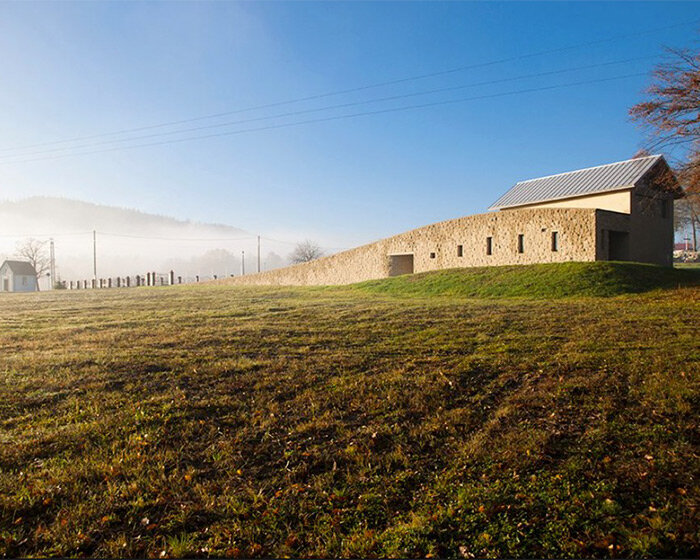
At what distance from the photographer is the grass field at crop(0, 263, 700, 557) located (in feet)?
11.3

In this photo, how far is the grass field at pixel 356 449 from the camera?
344 centimetres

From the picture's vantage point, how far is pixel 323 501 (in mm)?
3916

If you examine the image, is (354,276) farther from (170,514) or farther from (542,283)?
(170,514)

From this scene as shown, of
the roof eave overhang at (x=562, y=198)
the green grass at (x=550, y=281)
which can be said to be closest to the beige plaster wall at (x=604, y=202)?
the roof eave overhang at (x=562, y=198)

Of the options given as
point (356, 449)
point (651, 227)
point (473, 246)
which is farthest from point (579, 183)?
→ point (356, 449)

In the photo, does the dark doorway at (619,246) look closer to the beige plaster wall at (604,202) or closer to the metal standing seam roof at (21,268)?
the beige plaster wall at (604,202)

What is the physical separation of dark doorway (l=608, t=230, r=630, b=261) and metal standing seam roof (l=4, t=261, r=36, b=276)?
3241 inches

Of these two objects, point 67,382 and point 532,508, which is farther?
point 67,382

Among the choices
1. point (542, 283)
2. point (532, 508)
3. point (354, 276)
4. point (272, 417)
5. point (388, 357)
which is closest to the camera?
point (532, 508)

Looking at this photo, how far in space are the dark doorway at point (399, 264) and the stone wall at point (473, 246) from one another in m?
0.09

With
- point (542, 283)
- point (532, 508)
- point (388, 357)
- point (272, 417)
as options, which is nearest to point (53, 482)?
point (272, 417)

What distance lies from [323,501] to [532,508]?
1805 mm

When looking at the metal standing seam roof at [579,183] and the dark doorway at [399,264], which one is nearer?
the metal standing seam roof at [579,183]

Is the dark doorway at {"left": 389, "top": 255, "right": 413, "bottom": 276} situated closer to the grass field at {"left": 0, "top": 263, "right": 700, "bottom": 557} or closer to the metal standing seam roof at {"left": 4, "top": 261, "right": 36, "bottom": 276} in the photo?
the grass field at {"left": 0, "top": 263, "right": 700, "bottom": 557}
